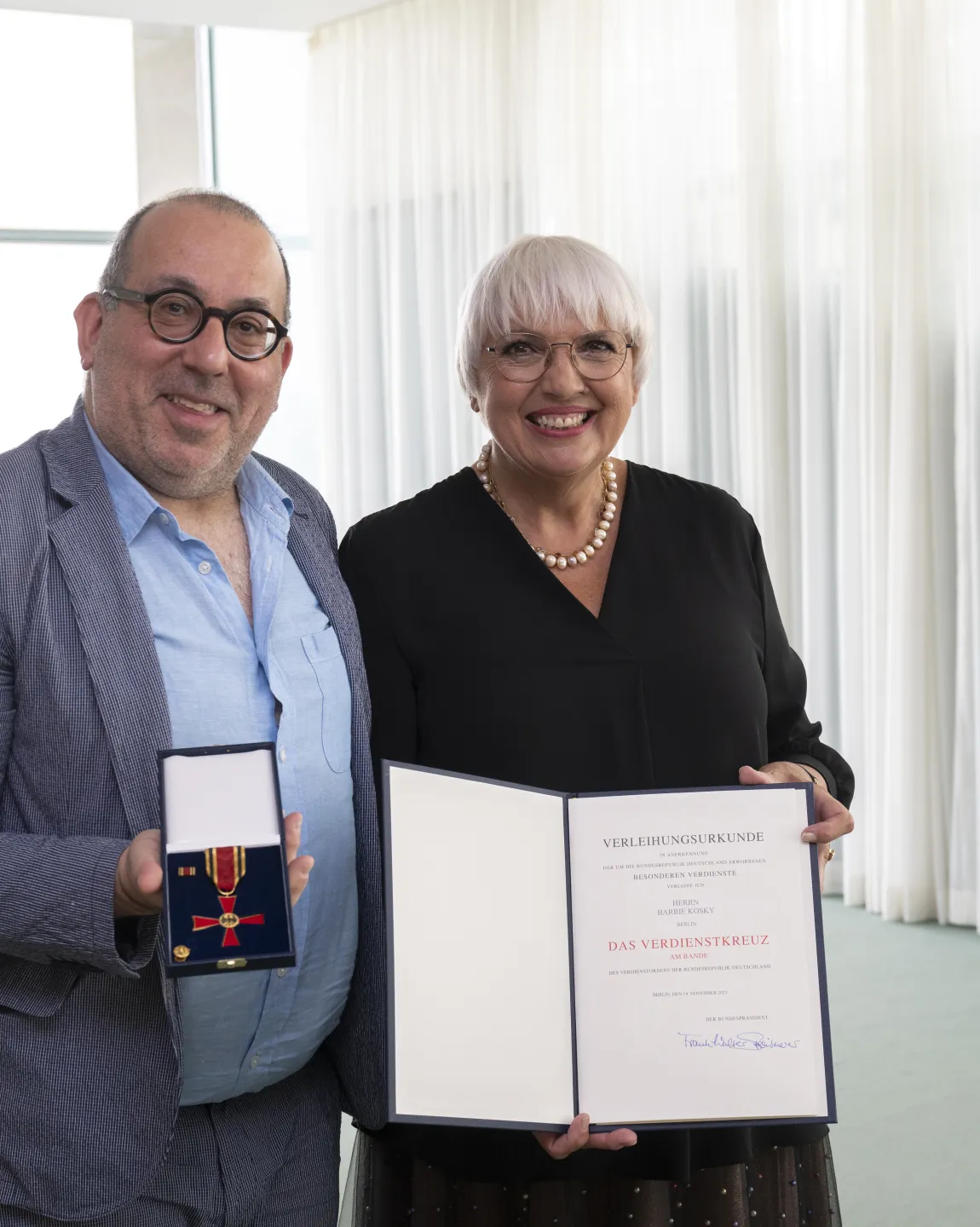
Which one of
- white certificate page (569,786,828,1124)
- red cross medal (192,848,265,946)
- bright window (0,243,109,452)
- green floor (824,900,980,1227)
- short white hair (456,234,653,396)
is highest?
bright window (0,243,109,452)

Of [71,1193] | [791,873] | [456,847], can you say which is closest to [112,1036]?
[71,1193]

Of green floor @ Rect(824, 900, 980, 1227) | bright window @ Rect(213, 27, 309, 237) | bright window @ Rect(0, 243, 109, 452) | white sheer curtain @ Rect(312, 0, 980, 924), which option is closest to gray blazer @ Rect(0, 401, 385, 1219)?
green floor @ Rect(824, 900, 980, 1227)

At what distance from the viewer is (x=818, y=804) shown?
156 cm

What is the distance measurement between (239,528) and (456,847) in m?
0.50

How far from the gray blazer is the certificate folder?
29 cm

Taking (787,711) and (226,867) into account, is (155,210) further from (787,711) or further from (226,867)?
(787,711)

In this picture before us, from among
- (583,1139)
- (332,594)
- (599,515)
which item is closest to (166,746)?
(332,594)

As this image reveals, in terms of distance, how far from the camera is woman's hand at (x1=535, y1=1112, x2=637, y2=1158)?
134 cm

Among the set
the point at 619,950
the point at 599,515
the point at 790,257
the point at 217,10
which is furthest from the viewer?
the point at 217,10

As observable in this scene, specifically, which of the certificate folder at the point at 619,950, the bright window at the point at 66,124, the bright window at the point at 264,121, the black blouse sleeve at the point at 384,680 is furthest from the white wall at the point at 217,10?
the certificate folder at the point at 619,950

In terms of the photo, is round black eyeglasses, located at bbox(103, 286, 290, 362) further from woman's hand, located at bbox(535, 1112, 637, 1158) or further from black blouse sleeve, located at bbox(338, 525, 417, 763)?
woman's hand, located at bbox(535, 1112, 637, 1158)

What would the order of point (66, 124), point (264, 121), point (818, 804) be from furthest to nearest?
1. point (264, 121)
2. point (66, 124)
3. point (818, 804)

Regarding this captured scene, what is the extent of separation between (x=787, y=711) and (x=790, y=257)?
3.42m

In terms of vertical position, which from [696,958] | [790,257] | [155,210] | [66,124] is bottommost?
[696,958]
